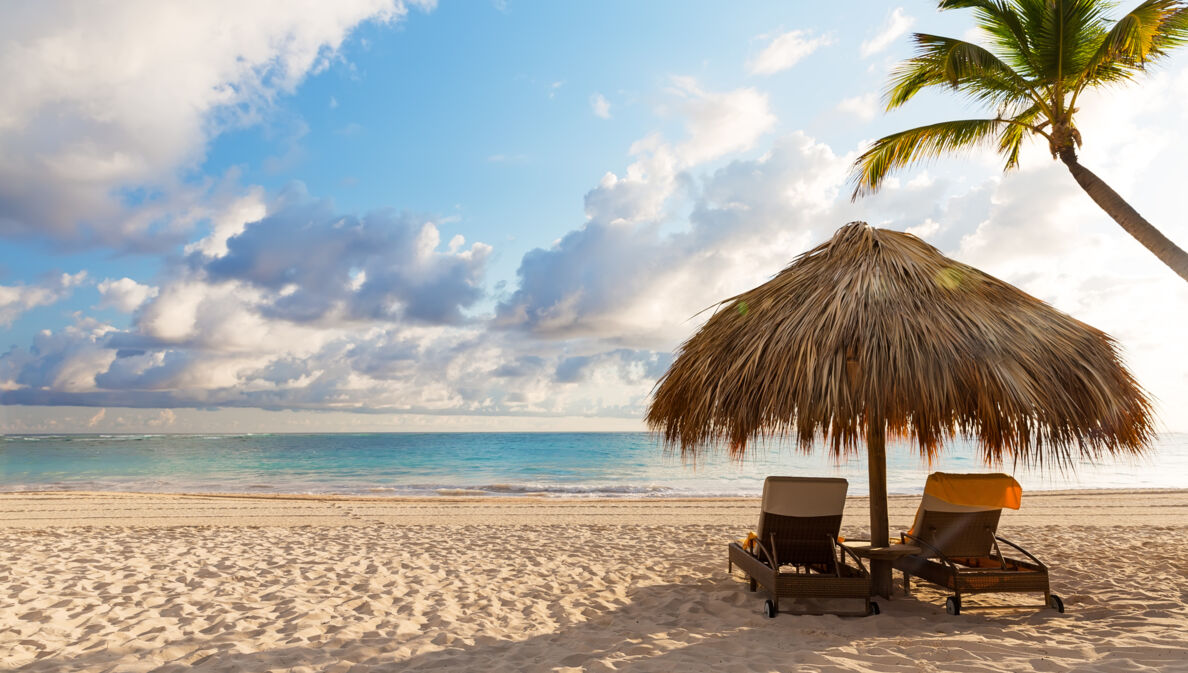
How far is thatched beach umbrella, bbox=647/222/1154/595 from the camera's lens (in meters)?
4.60

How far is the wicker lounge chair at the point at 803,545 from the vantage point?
4.61 metres

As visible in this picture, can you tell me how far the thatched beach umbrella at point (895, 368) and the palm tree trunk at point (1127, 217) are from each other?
167 cm

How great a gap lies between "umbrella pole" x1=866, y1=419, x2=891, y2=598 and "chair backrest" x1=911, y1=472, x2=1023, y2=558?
1.10ft

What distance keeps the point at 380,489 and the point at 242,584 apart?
14.3 meters

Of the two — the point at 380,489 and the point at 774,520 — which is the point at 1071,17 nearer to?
the point at 774,520

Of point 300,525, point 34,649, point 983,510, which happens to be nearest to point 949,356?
point 983,510

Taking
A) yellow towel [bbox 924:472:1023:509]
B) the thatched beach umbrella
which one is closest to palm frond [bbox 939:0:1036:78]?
the thatched beach umbrella

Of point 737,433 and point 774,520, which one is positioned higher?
point 737,433

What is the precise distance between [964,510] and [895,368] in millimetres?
1335

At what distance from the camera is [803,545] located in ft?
16.6

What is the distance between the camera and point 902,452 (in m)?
42.5

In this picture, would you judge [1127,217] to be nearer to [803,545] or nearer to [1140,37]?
[1140,37]

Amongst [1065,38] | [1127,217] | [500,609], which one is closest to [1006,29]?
[1065,38]

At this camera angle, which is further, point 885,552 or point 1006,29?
point 1006,29
